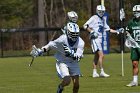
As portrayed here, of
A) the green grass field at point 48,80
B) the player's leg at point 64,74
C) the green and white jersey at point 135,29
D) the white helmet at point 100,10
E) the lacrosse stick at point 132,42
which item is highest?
the white helmet at point 100,10

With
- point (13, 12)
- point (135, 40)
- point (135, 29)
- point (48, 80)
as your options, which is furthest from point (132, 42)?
point (13, 12)

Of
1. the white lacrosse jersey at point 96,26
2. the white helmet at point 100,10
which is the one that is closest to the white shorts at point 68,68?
the white lacrosse jersey at point 96,26

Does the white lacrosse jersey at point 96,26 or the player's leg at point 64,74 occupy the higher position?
the white lacrosse jersey at point 96,26

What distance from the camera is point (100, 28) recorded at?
63.6 ft

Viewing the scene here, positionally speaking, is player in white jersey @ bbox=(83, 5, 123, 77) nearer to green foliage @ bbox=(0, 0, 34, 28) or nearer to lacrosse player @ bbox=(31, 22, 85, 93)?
lacrosse player @ bbox=(31, 22, 85, 93)

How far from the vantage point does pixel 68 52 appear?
523 inches

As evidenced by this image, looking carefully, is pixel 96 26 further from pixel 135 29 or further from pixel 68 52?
pixel 68 52

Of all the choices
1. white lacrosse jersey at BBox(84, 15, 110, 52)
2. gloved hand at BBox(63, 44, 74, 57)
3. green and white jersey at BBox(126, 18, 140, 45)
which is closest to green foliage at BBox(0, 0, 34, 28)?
white lacrosse jersey at BBox(84, 15, 110, 52)

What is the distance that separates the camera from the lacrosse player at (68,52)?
1330 cm

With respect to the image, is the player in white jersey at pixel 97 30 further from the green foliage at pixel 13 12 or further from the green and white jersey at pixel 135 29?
the green foliage at pixel 13 12

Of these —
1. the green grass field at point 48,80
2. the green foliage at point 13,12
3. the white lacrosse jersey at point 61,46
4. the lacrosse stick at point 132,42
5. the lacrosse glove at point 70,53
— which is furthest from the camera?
the green foliage at point 13,12

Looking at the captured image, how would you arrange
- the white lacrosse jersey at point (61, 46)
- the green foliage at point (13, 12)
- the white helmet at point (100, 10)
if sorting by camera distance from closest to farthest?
the white lacrosse jersey at point (61, 46), the white helmet at point (100, 10), the green foliage at point (13, 12)

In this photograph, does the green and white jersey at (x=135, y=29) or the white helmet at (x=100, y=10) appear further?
the white helmet at (x=100, y=10)

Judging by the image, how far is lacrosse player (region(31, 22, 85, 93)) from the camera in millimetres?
13305
